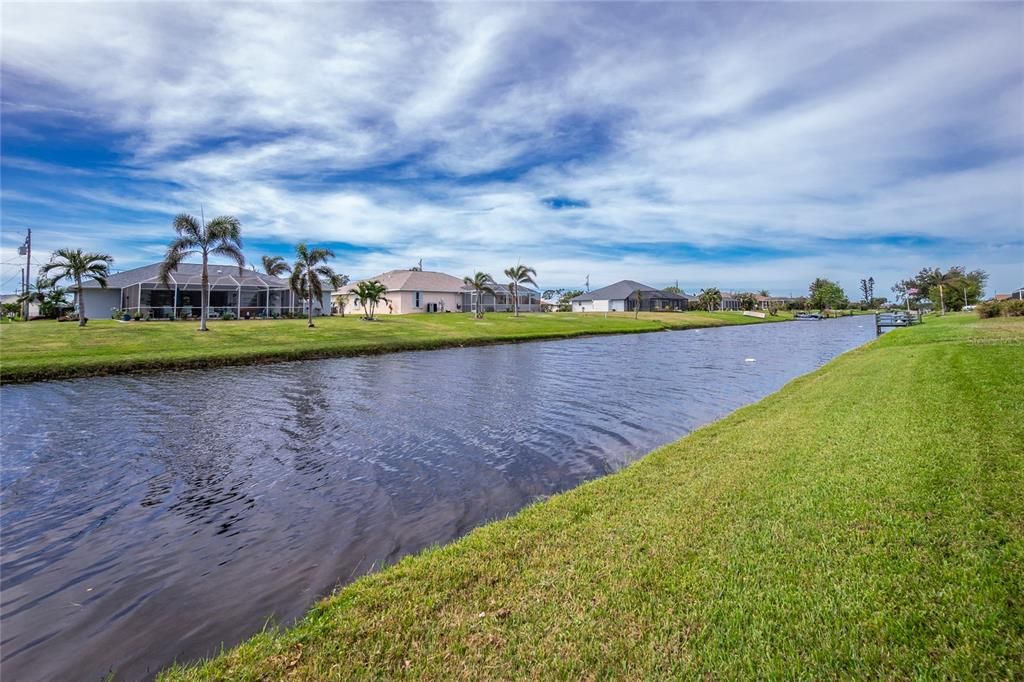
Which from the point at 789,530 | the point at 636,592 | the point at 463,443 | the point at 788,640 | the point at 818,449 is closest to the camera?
the point at 788,640

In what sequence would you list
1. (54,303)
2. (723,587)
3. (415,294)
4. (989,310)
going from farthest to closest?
(415,294)
(54,303)
(989,310)
(723,587)

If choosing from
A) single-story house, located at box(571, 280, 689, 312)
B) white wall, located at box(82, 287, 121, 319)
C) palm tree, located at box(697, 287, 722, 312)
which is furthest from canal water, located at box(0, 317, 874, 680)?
palm tree, located at box(697, 287, 722, 312)

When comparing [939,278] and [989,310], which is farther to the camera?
[939,278]

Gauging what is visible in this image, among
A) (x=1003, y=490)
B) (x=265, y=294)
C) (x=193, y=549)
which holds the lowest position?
(x=193, y=549)

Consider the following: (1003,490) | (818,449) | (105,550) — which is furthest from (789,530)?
(105,550)

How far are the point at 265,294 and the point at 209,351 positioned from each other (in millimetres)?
33356

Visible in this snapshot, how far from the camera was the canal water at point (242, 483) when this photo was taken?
519cm

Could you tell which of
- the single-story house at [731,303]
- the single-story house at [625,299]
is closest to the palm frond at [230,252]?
the single-story house at [625,299]

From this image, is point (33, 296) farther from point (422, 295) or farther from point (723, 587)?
point (723, 587)

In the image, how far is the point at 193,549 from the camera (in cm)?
661

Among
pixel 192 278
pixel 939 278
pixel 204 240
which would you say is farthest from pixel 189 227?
pixel 939 278

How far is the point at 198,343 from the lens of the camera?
30281 mm

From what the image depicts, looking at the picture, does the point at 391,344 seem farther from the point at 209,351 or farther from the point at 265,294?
the point at 265,294

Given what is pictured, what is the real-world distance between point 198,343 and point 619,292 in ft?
284
